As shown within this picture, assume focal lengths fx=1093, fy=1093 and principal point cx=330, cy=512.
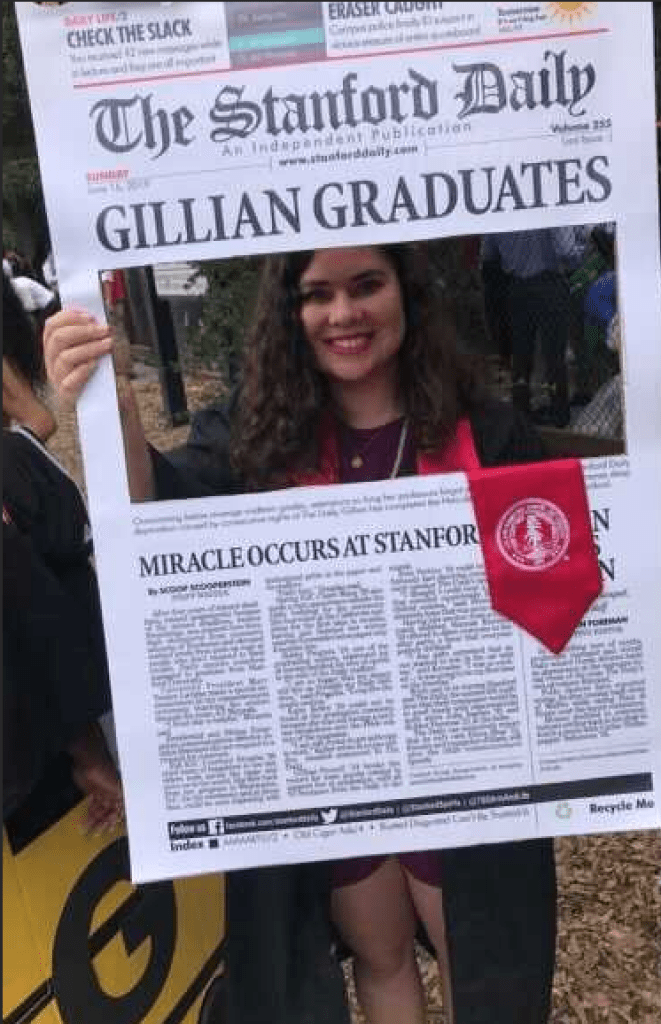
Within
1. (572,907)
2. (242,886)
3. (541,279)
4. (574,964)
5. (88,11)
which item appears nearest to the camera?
(88,11)

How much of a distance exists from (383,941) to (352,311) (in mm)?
1106

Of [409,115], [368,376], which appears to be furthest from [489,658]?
[409,115]

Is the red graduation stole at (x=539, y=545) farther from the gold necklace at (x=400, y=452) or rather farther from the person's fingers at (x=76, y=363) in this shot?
the person's fingers at (x=76, y=363)

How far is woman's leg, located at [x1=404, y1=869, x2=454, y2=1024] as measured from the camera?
185 centimetres

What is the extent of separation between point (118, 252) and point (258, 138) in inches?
9.0

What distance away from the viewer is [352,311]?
61.7 inches

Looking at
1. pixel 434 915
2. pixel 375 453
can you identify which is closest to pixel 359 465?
pixel 375 453

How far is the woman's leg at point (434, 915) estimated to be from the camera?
1849mm

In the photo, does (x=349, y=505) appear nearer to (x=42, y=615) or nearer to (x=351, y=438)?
(x=351, y=438)

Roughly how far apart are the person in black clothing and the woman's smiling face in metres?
0.43

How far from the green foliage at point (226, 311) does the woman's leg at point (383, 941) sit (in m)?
0.92

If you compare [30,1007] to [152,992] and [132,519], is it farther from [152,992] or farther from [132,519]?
[132,519]

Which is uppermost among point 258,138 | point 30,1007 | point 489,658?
point 258,138

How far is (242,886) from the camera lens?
1845mm
